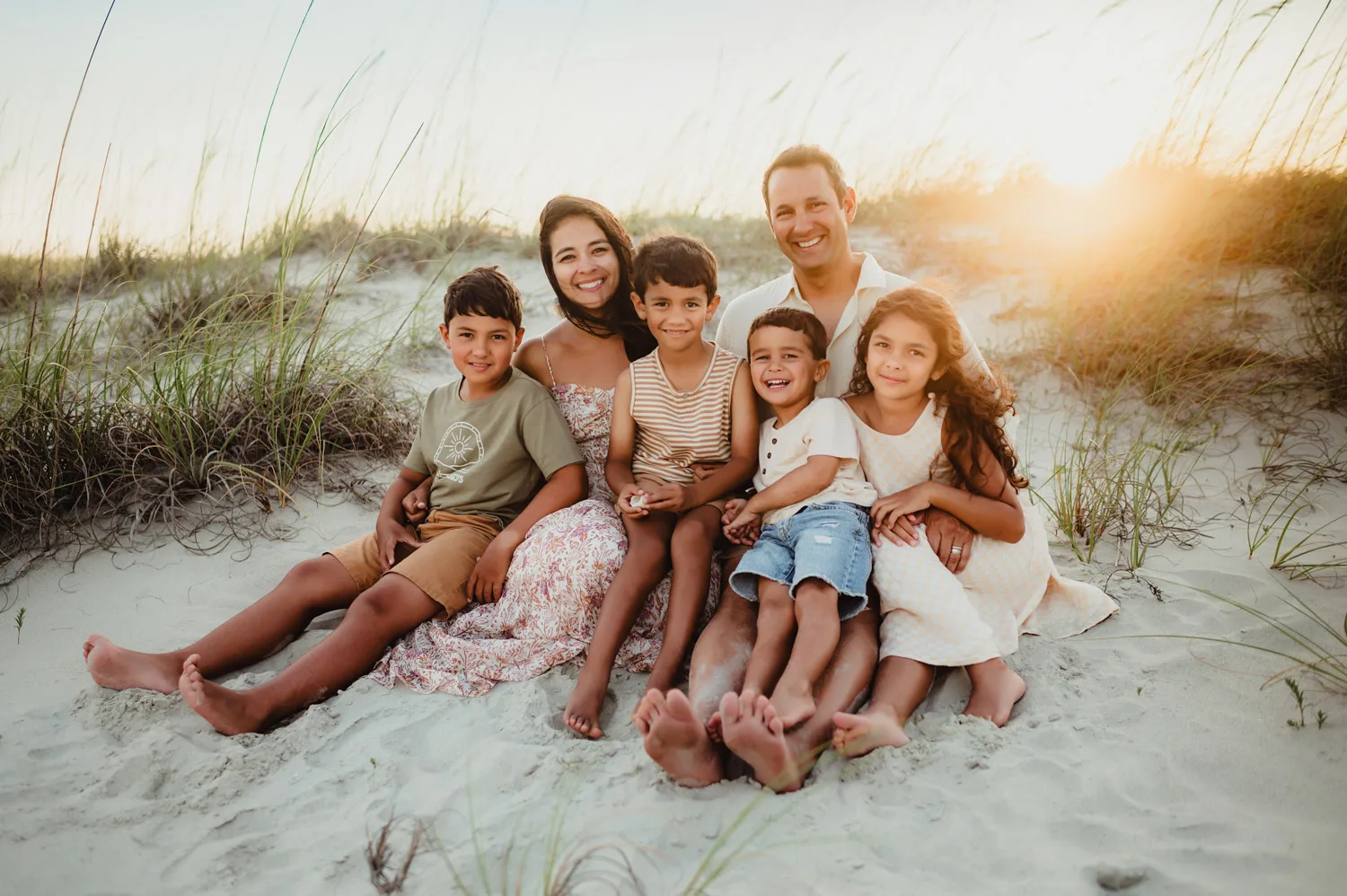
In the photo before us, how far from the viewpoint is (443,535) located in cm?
269

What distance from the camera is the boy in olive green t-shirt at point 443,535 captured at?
2410 millimetres

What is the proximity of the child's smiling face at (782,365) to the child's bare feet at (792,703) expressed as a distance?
0.98m

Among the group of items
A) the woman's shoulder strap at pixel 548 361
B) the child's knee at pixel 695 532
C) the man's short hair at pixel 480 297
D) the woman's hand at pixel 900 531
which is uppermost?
the man's short hair at pixel 480 297

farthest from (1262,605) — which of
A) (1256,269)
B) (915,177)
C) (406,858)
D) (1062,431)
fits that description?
(915,177)

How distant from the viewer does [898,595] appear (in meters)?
2.27

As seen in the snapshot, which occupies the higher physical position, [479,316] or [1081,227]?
[1081,227]

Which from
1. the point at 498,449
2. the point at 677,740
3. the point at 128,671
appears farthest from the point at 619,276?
the point at 128,671

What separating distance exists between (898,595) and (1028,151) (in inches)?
230

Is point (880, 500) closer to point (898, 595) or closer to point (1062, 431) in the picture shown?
point (898, 595)

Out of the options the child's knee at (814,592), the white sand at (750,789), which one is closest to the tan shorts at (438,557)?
the white sand at (750,789)

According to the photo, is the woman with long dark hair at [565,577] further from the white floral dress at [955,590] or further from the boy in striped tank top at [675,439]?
Result: the white floral dress at [955,590]

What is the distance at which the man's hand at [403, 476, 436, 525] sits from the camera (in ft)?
9.28

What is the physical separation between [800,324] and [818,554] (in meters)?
0.80

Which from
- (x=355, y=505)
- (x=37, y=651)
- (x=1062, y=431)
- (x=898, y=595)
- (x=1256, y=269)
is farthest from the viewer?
(x=1256, y=269)
